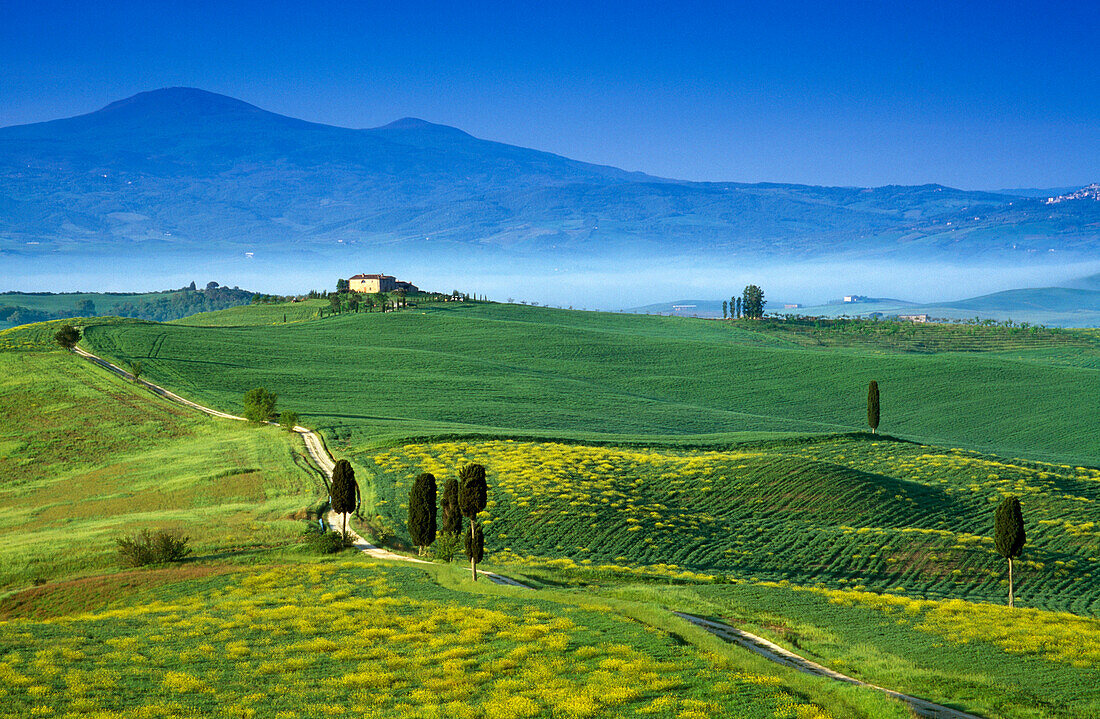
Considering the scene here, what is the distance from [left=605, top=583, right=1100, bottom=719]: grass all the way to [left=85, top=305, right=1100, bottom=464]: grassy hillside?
42022mm

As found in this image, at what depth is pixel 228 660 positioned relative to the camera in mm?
27312

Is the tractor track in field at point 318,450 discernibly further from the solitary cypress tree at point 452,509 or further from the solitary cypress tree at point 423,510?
the solitary cypress tree at point 452,509

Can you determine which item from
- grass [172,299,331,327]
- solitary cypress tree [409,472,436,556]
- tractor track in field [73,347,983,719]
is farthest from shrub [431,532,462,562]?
grass [172,299,331,327]

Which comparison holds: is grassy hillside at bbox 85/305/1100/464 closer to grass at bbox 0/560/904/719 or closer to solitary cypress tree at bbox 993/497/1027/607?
solitary cypress tree at bbox 993/497/1027/607

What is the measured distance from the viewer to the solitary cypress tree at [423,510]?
4403 centimetres

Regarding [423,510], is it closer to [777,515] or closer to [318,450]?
[777,515]

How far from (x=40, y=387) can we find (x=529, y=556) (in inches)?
2594

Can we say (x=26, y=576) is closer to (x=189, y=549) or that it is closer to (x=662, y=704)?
(x=189, y=549)

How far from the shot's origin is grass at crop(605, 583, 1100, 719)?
966 inches

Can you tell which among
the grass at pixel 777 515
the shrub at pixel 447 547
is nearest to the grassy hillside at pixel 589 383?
the grass at pixel 777 515

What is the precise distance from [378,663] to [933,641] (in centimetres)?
1856

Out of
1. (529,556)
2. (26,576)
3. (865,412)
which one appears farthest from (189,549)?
(865,412)

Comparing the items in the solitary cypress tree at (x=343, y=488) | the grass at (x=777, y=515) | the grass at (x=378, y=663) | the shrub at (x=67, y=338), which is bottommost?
the grass at (x=777, y=515)

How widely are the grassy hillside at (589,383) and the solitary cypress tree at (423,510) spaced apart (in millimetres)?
28453
